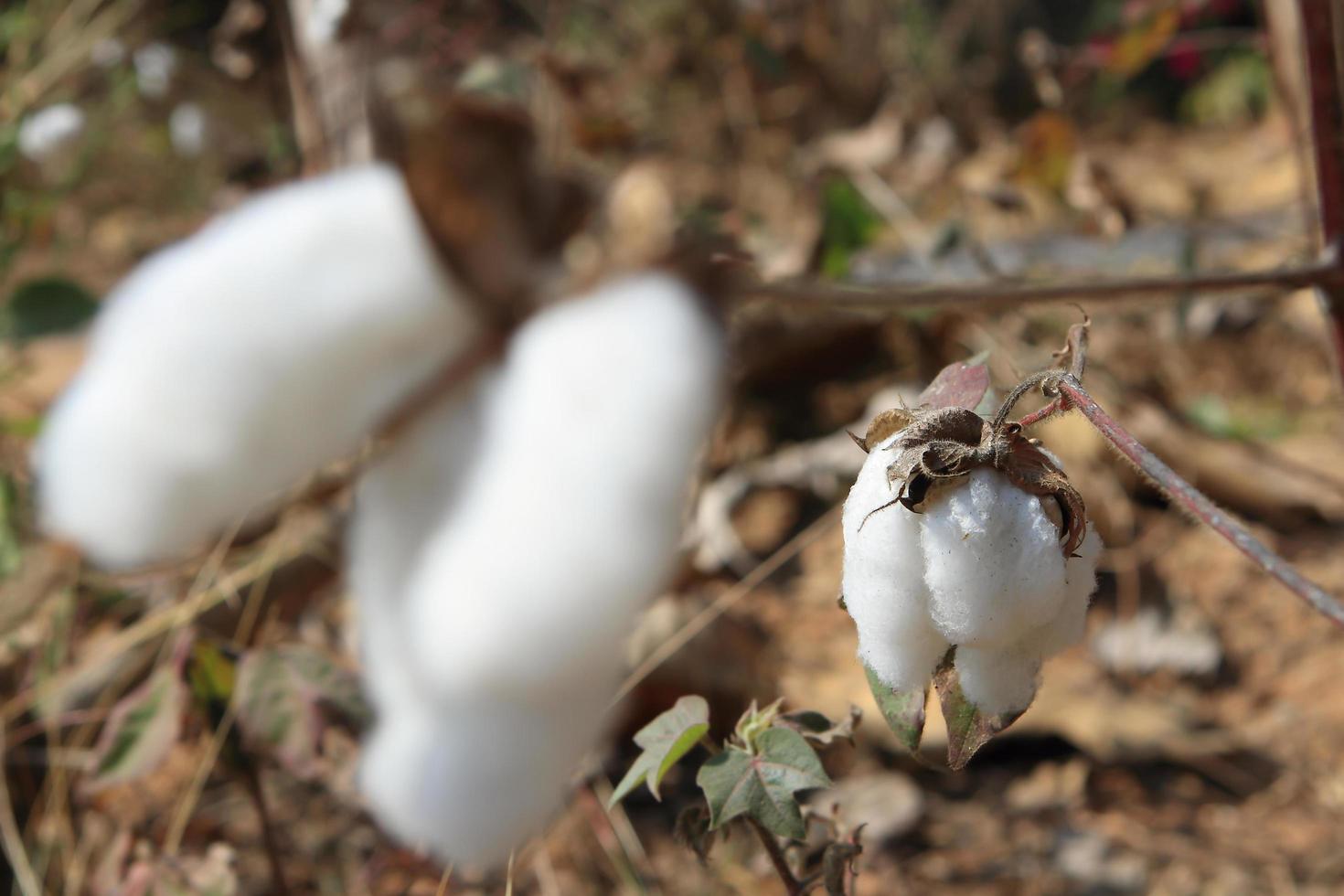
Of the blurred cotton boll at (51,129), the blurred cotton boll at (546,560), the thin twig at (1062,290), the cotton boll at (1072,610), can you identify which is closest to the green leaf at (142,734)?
the blurred cotton boll at (546,560)

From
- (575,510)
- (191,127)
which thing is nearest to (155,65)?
(191,127)

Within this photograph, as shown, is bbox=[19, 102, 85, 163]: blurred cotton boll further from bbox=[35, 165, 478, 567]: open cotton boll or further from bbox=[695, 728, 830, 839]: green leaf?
bbox=[695, 728, 830, 839]: green leaf

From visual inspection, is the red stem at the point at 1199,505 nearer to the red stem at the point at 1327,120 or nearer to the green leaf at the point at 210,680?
the red stem at the point at 1327,120

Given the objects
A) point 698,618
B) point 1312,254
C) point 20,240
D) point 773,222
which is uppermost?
point 20,240

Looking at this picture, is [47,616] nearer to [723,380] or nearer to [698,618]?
[698,618]

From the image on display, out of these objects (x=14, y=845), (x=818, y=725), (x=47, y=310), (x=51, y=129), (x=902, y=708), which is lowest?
(x=14, y=845)

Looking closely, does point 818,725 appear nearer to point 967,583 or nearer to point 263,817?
point 967,583

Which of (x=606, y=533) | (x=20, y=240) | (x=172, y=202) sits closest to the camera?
(x=606, y=533)

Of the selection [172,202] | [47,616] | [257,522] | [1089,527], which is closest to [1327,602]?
[1089,527]
